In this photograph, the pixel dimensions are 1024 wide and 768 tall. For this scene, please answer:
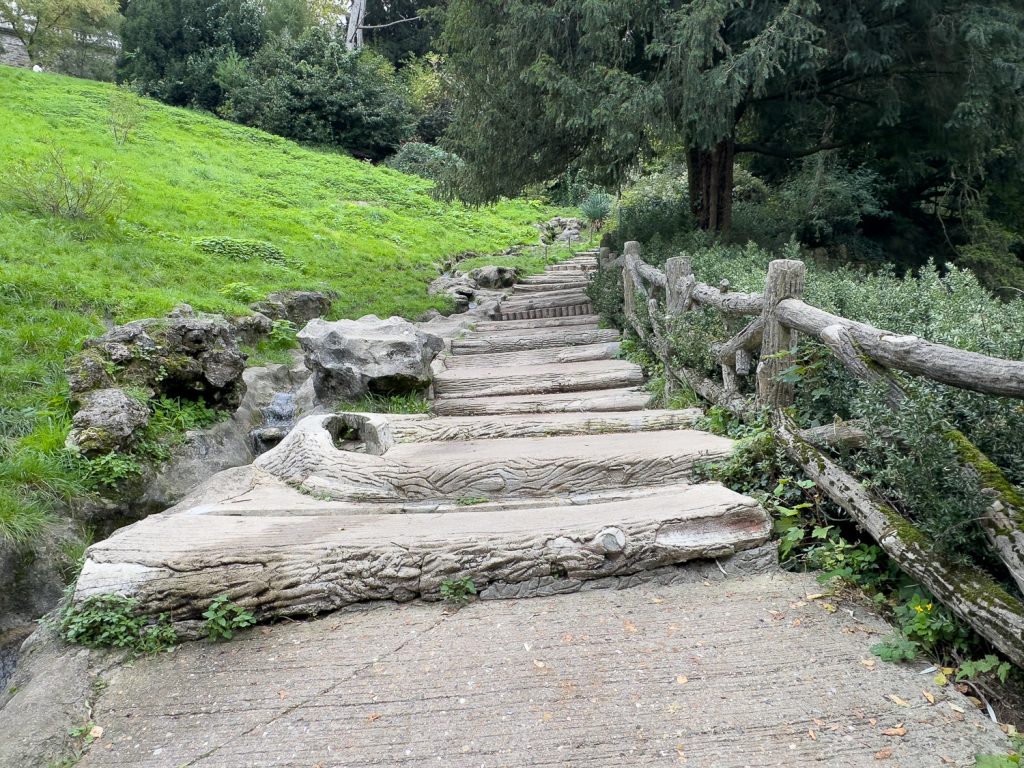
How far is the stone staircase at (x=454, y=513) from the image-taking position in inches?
121

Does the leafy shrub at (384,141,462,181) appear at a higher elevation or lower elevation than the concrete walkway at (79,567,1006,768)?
higher

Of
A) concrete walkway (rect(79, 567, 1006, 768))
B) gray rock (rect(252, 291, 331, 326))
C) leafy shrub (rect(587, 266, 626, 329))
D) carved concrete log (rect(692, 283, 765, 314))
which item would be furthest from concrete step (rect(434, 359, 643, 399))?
concrete walkway (rect(79, 567, 1006, 768))

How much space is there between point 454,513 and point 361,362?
2.91 meters

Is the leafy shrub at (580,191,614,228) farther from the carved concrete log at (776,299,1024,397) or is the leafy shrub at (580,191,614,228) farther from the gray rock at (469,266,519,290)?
the carved concrete log at (776,299,1024,397)

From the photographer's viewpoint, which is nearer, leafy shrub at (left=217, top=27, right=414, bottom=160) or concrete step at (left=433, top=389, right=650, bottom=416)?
concrete step at (left=433, top=389, right=650, bottom=416)

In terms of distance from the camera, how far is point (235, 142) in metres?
19.2

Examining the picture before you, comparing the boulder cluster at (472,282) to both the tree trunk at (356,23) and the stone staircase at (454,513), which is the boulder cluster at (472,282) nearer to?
the stone staircase at (454,513)

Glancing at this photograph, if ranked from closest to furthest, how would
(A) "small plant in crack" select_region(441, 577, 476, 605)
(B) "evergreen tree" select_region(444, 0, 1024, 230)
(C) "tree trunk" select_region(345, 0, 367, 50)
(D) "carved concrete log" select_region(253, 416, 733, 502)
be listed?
1. (A) "small plant in crack" select_region(441, 577, 476, 605)
2. (D) "carved concrete log" select_region(253, 416, 733, 502)
3. (B) "evergreen tree" select_region(444, 0, 1024, 230)
4. (C) "tree trunk" select_region(345, 0, 367, 50)

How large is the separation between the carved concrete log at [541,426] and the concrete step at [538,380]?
3.70ft

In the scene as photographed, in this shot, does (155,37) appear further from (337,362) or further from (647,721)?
(647,721)

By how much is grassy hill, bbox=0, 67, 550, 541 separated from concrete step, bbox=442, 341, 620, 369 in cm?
248

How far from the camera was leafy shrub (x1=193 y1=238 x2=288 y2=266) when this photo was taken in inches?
399

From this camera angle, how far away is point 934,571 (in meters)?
2.46

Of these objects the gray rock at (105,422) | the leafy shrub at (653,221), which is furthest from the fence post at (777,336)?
the leafy shrub at (653,221)
